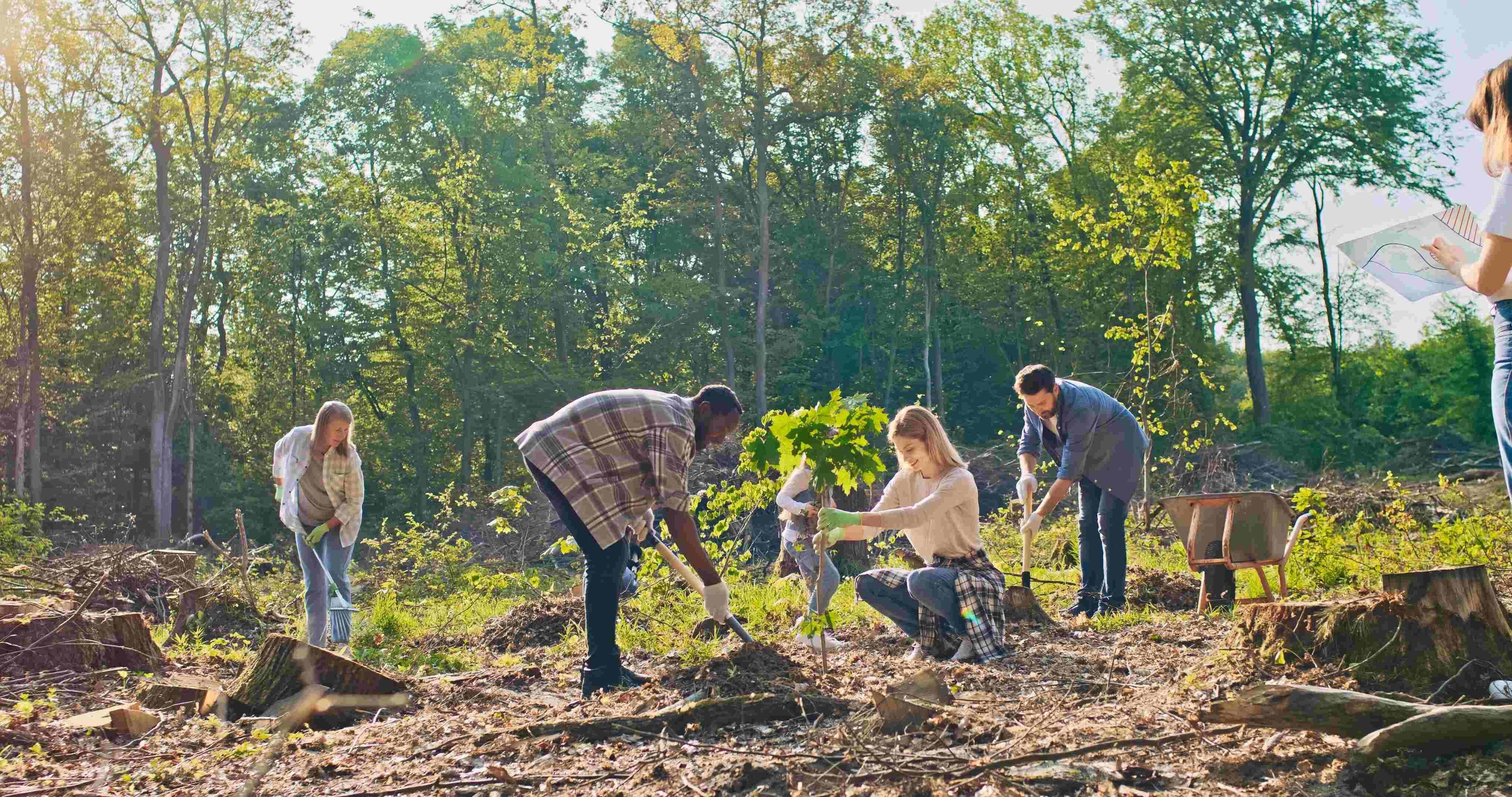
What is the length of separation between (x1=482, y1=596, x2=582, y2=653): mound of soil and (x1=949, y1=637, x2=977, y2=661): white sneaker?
2666 millimetres

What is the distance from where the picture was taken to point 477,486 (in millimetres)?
22062

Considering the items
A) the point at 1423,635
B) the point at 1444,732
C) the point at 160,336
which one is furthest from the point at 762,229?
the point at 1444,732

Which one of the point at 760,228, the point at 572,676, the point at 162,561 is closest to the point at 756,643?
the point at 572,676

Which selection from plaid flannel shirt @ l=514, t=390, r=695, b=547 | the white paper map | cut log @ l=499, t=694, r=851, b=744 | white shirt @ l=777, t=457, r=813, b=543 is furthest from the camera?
white shirt @ l=777, t=457, r=813, b=543

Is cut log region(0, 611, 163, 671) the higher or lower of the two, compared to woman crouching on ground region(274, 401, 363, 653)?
lower

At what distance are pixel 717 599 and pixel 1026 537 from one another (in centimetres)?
216

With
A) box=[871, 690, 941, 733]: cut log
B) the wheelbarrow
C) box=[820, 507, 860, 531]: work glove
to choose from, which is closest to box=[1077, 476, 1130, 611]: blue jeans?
the wheelbarrow

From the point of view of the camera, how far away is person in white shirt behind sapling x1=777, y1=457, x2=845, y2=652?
214 inches

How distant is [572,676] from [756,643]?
1099mm

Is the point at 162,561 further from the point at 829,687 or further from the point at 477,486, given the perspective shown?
the point at 477,486

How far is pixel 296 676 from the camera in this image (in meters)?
4.91

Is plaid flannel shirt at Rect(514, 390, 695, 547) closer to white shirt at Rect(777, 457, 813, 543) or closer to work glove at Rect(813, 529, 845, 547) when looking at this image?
work glove at Rect(813, 529, 845, 547)

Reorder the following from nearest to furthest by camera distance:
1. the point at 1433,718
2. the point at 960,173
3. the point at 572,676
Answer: the point at 1433,718, the point at 572,676, the point at 960,173

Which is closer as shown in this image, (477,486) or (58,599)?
(58,599)
